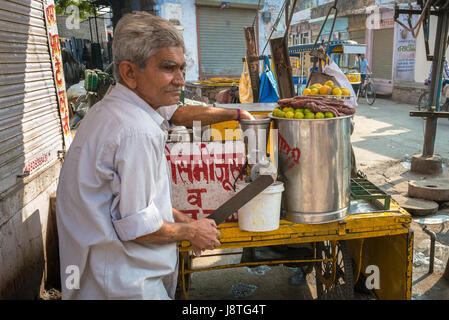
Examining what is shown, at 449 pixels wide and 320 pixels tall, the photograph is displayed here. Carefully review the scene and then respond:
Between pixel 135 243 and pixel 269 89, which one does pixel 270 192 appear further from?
pixel 269 89

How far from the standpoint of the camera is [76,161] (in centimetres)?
129

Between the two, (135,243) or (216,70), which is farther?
(216,70)

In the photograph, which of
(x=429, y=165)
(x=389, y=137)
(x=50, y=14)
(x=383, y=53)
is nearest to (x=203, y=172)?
(x=50, y=14)

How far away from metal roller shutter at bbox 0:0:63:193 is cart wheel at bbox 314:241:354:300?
2266 millimetres

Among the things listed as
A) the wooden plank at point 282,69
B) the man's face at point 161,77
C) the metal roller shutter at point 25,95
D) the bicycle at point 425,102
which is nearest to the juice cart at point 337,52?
the bicycle at point 425,102

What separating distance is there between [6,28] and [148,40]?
178cm

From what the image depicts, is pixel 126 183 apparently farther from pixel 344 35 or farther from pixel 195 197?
pixel 344 35

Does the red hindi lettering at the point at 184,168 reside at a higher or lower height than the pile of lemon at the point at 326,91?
lower

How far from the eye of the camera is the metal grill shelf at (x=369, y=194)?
7.06 ft

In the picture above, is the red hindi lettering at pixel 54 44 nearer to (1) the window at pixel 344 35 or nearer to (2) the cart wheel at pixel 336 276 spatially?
(2) the cart wheel at pixel 336 276

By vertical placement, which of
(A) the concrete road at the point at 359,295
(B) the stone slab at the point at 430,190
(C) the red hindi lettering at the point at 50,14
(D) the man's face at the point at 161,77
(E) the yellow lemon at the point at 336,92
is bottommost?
(A) the concrete road at the point at 359,295
